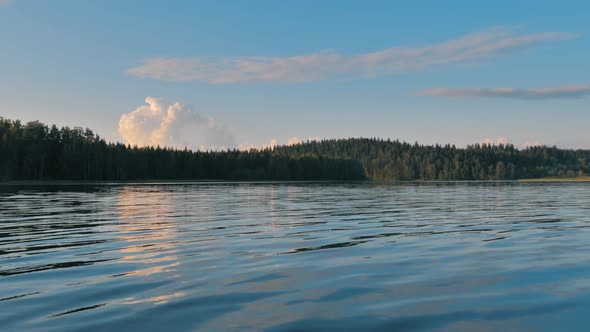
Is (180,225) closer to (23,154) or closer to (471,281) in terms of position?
(471,281)

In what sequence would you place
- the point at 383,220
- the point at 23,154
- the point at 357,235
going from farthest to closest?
the point at 23,154 < the point at 383,220 < the point at 357,235

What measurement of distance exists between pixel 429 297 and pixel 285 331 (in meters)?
4.41

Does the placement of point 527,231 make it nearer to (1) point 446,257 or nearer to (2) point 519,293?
(1) point 446,257

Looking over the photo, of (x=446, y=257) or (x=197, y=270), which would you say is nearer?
(x=197, y=270)

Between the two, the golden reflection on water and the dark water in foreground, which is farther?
the golden reflection on water

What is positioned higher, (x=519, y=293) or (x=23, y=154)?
(x=23, y=154)

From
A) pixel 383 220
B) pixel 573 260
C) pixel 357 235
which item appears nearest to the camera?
pixel 573 260

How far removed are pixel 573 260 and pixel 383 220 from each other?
16240 millimetres

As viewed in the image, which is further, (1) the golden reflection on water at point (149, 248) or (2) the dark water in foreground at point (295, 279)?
(1) the golden reflection on water at point (149, 248)

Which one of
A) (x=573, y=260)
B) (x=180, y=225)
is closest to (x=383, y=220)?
(x=180, y=225)

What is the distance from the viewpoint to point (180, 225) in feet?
97.0

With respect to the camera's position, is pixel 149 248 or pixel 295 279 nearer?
pixel 295 279

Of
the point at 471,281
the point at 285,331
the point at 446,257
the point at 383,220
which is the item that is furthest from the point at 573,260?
the point at 383,220

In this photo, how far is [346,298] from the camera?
11.8 metres
